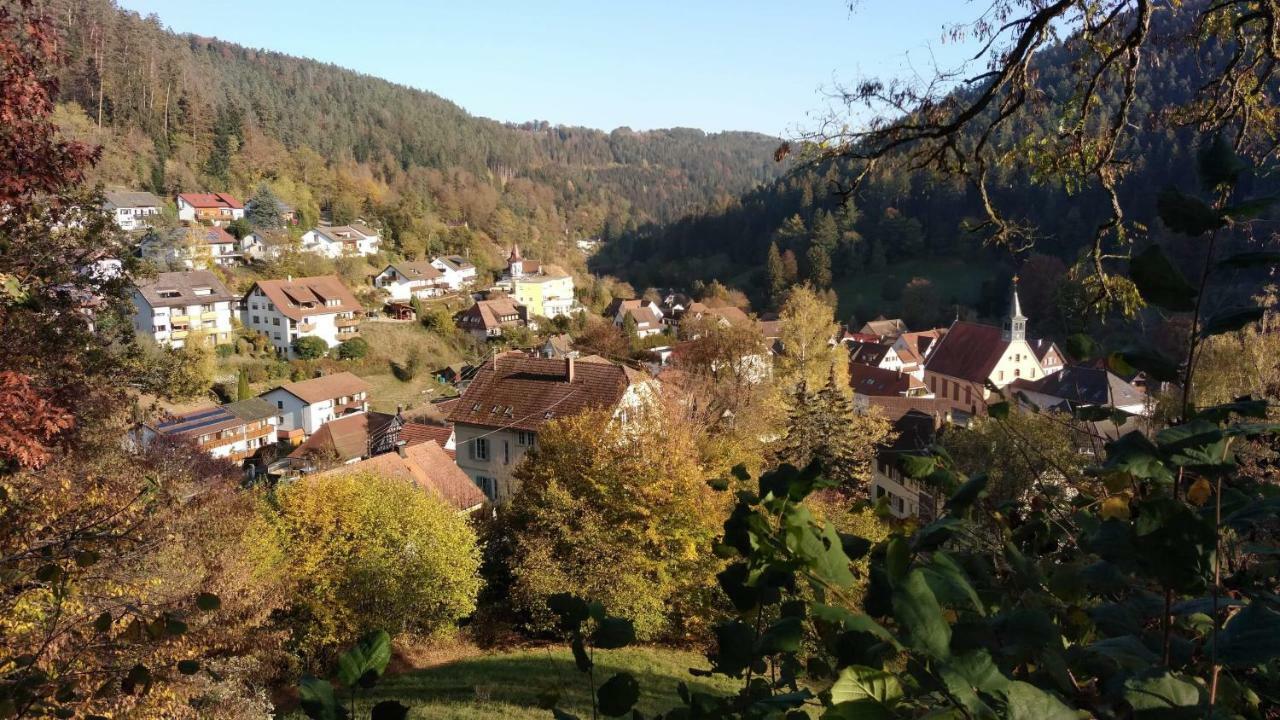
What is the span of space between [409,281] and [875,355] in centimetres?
3623

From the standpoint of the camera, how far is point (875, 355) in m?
50.3

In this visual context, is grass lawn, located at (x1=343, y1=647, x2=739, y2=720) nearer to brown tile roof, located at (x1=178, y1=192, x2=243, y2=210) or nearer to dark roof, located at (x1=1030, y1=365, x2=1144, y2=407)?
dark roof, located at (x1=1030, y1=365, x2=1144, y2=407)

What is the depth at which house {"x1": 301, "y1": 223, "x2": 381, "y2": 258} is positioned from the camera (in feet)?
209

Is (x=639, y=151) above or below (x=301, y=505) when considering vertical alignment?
above

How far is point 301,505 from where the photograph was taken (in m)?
15.0

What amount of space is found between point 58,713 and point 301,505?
13.5 meters

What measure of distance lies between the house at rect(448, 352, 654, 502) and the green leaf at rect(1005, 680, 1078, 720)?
19480 millimetres

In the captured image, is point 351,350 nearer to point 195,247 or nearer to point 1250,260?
point 195,247

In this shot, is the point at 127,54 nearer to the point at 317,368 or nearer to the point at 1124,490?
the point at 317,368

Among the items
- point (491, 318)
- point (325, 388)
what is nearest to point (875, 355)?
point (491, 318)

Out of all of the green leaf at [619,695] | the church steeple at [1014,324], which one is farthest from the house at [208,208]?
the green leaf at [619,695]

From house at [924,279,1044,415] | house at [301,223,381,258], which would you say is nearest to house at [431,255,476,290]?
house at [301,223,381,258]

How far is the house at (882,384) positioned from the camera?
3838 centimetres

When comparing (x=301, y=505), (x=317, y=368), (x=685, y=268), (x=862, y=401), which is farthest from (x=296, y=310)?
(x=685, y=268)
